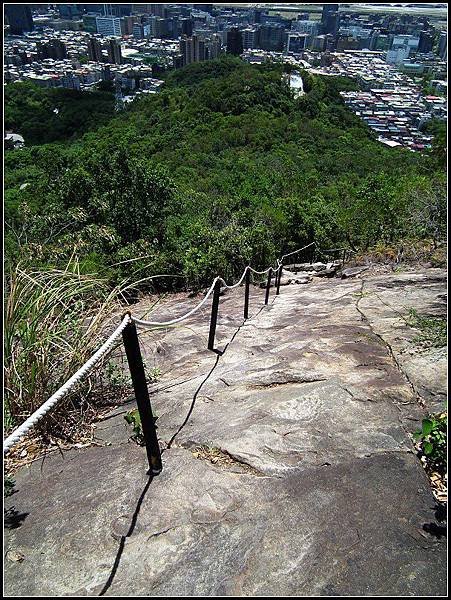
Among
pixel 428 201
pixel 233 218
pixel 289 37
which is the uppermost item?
pixel 289 37

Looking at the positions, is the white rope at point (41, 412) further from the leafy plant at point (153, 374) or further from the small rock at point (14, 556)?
the leafy plant at point (153, 374)

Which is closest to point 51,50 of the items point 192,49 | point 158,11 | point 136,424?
point 192,49

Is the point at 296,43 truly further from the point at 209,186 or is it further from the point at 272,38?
the point at 209,186

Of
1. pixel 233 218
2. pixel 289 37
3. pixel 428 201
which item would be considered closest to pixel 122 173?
pixel 233 218

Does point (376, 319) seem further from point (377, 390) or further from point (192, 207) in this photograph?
point (192, 207)

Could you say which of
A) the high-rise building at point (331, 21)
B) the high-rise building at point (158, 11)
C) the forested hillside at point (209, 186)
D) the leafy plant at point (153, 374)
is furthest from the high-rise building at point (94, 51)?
the leafy plant at point (153, 374)

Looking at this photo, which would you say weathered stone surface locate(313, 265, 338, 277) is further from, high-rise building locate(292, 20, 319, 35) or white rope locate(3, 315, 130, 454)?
high-rise building locate(292, 20, 319, 35)
